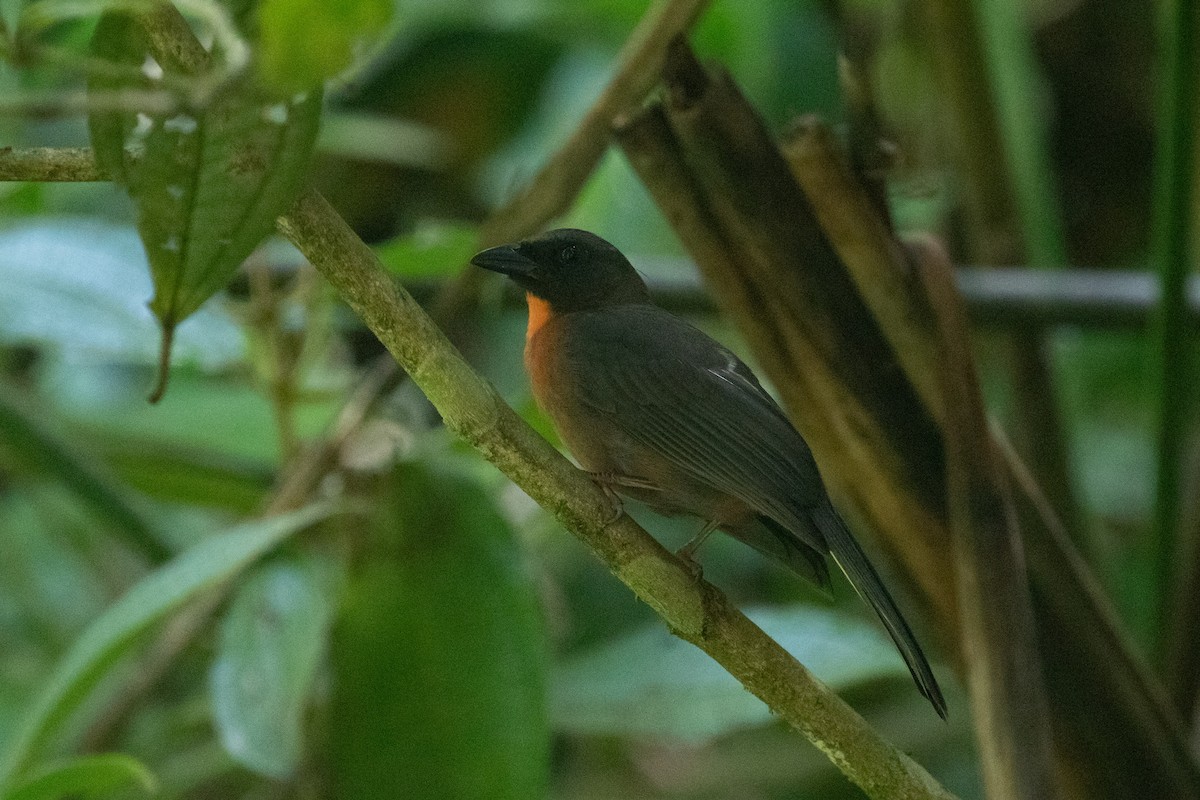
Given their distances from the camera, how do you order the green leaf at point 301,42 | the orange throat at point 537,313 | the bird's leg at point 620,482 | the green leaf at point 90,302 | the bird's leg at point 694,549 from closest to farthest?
the green leaf at point 301,42, the bird's leg at point 694,549, the bird's leg at point 620,482, the orange throat at point 537,313, the green leaf at point 90,302

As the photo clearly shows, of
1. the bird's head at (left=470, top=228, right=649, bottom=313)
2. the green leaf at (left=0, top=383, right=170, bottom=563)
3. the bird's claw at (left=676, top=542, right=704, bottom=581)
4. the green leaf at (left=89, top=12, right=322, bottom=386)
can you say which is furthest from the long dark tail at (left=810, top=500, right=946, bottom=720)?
the green leaf at (left=0, top=383, right=170, bottom=563)

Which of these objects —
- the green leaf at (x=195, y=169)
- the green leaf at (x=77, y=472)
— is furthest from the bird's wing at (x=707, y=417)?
the green leaf at (x=77, y=472)

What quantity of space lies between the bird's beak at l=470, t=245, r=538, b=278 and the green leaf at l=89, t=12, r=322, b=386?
2.23 ft

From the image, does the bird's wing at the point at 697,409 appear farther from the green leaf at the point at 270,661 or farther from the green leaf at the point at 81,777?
the green leaf at the point at 81,777

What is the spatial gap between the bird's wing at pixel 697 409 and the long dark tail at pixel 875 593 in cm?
2

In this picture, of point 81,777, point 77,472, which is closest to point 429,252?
point 77,472

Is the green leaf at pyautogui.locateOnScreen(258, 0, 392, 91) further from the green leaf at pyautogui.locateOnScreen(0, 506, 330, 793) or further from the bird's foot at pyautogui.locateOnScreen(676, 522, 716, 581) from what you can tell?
the green leaf at pyautogui.locateOnScreen(0, 506, 330, 793)

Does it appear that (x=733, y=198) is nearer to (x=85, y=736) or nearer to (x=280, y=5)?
(x=280, y=5)

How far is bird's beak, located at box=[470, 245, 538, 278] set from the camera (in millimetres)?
1688

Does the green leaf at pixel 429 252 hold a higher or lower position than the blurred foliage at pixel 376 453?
higher

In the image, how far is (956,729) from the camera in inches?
104

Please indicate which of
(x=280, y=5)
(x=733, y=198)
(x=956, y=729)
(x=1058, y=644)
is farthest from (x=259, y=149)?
(x=956, y=729)

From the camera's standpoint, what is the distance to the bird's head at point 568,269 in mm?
1739

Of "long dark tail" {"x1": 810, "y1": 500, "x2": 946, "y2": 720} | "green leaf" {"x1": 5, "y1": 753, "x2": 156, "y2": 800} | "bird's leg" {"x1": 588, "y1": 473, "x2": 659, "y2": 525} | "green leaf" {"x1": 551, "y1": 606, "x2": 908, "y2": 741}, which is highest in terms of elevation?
"long dark tail" {"x1": 810, "y1": 500, "x2": 946, "y2": 720}
